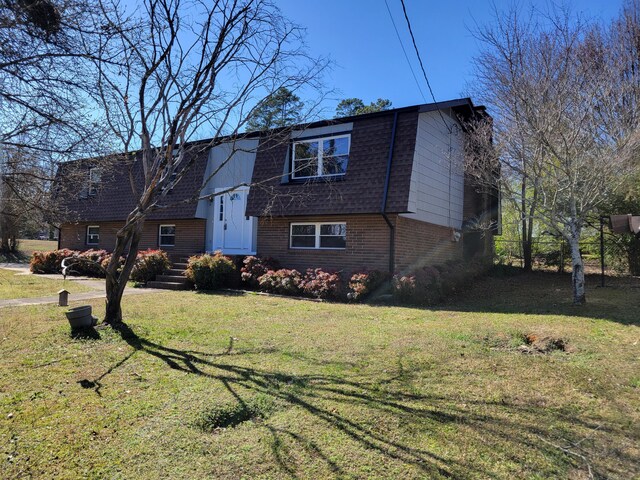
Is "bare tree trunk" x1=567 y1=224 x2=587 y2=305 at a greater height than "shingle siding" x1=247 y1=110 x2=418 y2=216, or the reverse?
"shingle siding" x1=247 y1=110 x2=418 y2=216

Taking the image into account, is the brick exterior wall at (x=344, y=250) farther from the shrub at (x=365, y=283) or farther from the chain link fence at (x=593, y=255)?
the chain link fence at (x=593, y=255)

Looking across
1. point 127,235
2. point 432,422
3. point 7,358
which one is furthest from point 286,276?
point 432,422

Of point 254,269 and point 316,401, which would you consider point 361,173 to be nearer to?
point 254,269

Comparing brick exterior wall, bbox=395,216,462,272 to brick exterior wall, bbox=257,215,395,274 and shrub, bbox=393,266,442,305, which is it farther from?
shrub, bbox=393,266,442,305

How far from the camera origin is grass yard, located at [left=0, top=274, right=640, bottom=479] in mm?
3076

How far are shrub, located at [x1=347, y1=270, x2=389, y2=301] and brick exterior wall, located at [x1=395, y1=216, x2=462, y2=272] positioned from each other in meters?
0.89

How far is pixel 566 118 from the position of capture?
30.9 feet

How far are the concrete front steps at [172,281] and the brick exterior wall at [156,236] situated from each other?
6.18ft

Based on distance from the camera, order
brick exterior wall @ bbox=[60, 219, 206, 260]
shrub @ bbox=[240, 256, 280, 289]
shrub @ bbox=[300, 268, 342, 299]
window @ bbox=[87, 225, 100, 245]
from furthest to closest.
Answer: window @ bbox=[87, 225, 100, 245] → brick exterior wall @ bbox=[60, 219, 206, 260] → shrub @ bbox=[240, 256, 280, 289] → shrub @ bbox=[300, 268, 342, 299]

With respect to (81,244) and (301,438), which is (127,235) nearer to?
(301,438)

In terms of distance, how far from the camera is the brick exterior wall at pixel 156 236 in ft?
53.6

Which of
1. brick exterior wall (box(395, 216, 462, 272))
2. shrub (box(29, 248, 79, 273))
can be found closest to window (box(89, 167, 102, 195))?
brick exterior wall (box(395, 216, 462, 272))

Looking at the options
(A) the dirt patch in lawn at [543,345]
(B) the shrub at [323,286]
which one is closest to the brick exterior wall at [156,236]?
(B) the shrub at [323,286]

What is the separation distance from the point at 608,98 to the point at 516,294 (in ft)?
18.2
